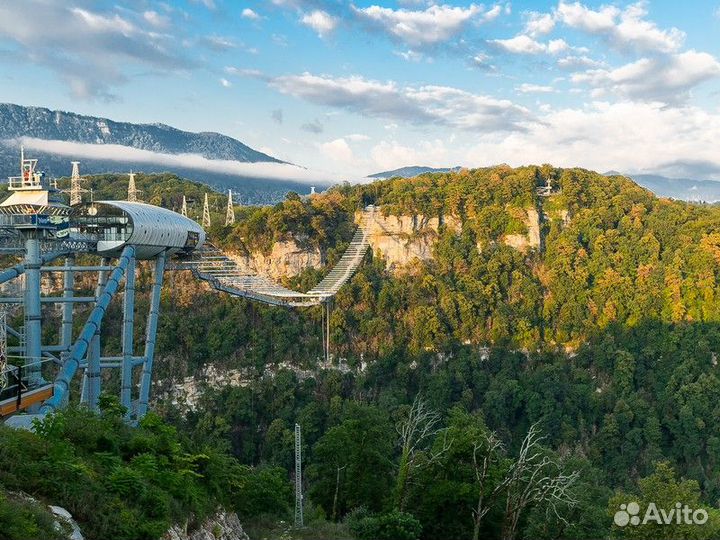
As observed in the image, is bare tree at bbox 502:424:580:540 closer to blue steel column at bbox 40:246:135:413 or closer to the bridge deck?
blue steel column at bbox 40:246:135:413

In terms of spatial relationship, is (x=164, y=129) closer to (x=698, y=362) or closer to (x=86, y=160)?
(x=86, y=160)

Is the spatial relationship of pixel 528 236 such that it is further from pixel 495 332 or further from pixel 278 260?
pixel 278 260

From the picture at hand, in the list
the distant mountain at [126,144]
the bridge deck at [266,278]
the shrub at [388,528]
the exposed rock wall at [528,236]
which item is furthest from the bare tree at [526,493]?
the distant mountain at [126,144]

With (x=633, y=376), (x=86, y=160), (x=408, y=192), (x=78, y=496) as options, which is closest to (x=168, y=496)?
(x=78, y=496)

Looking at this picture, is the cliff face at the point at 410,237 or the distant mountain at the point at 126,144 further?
the distant mountain at the point at 126,144

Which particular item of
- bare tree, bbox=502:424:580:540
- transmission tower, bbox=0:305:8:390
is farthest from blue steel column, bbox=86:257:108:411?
bare tree, bbox=502:424:580:540

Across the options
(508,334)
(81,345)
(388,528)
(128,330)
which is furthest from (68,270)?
(508,334)

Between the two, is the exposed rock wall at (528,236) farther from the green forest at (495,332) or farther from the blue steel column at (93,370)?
the blue steel column at (93,370)
